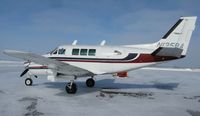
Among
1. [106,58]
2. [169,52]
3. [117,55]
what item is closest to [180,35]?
[169,52]

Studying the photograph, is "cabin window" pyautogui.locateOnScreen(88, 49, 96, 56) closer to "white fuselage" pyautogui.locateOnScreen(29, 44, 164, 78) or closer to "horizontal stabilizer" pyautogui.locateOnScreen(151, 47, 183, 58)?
"white fuselage" pyautogui.locateOnScreen(29, 44, 164, 78)

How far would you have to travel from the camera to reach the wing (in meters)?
11.1

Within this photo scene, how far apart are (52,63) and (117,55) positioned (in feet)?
13.5

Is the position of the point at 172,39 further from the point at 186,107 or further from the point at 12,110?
the point at 12,110

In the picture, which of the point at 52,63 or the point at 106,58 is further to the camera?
the point at 106,58

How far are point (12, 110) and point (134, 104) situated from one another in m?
5.12

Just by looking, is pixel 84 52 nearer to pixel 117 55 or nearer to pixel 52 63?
pixel 117 55

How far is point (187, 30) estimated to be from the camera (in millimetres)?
14406

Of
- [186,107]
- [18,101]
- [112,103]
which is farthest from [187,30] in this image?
[18,101]

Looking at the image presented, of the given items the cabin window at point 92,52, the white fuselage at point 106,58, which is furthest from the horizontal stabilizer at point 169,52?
the cabin window at point 92,52

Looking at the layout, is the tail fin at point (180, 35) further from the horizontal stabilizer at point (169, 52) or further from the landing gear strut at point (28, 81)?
the landing gear strut at point (28, 81)

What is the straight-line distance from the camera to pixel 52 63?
1274 cm

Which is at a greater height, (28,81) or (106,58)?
(106,58)

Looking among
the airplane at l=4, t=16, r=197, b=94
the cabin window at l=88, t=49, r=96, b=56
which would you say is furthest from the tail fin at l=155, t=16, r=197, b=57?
the cabin window at l=88, t=49, r=96, b=56
